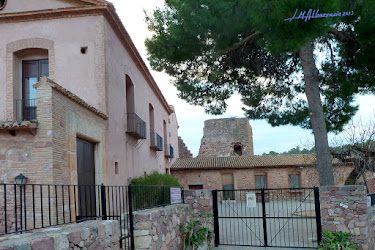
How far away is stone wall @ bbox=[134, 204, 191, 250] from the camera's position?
655 cm

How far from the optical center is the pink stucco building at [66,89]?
7.91m

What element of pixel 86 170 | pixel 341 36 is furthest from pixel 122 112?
pixel 341 36

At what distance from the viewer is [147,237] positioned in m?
6.54

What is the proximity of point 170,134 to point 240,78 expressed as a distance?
549 inches

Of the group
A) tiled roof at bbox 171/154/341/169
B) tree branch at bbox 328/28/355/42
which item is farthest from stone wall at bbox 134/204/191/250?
tiled roof at bbox 171/154/341/169

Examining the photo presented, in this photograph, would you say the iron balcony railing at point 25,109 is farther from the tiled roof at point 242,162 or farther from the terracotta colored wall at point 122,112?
the tiled roof at point 242,162

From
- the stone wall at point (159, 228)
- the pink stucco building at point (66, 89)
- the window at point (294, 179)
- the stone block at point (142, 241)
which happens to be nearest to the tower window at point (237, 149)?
the window at point (294, 179)

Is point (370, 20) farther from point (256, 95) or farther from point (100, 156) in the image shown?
point (100, 156)

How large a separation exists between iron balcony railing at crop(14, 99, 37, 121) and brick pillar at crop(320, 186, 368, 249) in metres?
8.22

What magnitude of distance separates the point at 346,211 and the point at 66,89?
7.62 meters

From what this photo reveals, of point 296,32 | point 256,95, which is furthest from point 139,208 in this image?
point 256,95

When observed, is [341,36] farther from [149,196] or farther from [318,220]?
[149,196]

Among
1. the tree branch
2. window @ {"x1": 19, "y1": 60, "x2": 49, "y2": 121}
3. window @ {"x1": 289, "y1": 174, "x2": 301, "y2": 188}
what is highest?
the tree branch

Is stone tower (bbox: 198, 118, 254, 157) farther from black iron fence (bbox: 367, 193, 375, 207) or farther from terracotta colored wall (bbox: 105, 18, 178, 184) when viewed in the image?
black iron fence (bbox: 367, 193, 375, 207)
